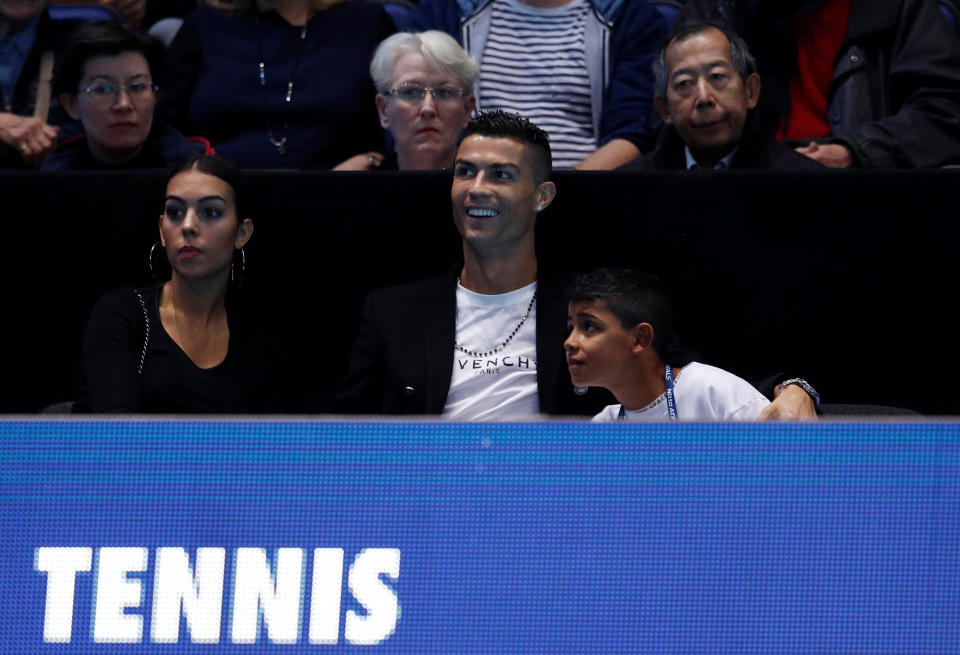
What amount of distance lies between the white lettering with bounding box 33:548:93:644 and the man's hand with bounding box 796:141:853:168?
2.09 m

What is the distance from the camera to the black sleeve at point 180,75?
10.4 feet

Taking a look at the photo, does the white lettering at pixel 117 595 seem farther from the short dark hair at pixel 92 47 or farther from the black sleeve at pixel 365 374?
the short dark hair at pixel 92 47

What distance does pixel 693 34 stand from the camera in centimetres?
282

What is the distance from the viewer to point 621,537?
128 cm

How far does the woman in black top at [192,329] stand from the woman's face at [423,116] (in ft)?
1.73

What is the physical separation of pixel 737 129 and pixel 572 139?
1.73 feet

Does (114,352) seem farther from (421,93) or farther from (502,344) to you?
(421,93)

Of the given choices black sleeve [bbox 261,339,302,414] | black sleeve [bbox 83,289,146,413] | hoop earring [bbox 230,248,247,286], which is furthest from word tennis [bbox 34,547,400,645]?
hoop earring [bbox 230,248,247,286]

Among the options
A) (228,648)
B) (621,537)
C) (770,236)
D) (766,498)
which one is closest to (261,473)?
(228,648)

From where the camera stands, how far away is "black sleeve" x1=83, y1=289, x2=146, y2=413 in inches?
88.2

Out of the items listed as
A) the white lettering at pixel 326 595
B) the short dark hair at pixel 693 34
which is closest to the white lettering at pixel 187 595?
the white lettering at pixel 326 595

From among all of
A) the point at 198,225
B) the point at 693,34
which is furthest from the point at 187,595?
the point at 693,34

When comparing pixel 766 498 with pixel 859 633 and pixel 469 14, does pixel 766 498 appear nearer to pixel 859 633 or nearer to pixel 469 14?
pixel 859 633

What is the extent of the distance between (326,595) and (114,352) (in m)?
1.18
